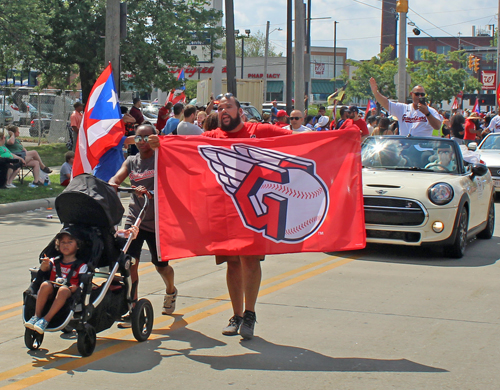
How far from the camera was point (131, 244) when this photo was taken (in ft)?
19.7

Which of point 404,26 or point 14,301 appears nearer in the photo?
point 14,301

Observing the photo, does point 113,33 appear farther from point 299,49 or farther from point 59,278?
point 59,278

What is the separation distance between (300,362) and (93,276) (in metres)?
1.65

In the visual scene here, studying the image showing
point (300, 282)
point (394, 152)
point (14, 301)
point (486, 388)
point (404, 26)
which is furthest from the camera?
point (404, 26)

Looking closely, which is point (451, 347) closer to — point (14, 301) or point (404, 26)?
point (14, 301)

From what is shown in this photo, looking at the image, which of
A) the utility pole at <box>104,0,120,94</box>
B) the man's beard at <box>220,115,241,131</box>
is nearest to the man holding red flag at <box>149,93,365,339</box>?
the man's beard at <box>220,115,241,131</box>

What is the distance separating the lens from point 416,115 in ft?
39.0

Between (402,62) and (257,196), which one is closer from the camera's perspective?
(257,196)

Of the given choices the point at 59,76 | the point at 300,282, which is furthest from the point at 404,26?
the point at 300,282

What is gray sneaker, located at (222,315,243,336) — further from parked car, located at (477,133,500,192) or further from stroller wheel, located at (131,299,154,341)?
parked car, located at (477,133,500,192)

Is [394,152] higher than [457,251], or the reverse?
[394,152]

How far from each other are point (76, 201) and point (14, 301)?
1943 millimetres

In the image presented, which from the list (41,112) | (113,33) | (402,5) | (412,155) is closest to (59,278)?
(412,155)

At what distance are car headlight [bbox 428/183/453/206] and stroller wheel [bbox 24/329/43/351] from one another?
5452 millimetres
